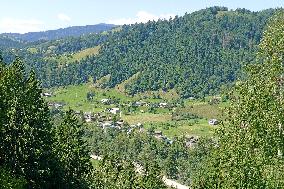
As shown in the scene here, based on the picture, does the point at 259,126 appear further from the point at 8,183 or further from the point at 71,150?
the point at 71,150

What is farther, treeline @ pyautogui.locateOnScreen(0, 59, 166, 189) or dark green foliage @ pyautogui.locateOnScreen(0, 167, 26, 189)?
treeline @ pyautogui.locateOnScreen(0, 59, 166, 189)

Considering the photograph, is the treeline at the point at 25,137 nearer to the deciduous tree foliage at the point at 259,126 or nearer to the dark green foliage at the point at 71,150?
the dark green foliage at the point at 71,150

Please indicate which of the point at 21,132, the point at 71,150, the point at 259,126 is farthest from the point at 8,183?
the point at 71,150

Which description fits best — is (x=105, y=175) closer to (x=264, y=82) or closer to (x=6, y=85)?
(x=6, y=85)

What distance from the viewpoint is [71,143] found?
76.5 meters

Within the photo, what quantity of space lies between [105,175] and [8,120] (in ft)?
164

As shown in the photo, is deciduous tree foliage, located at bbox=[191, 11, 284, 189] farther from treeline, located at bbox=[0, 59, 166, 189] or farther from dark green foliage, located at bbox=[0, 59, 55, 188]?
dark green foliage, located at bbox=[0, 59, 55, 188]

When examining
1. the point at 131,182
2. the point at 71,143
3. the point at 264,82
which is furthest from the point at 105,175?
the point at 264,82

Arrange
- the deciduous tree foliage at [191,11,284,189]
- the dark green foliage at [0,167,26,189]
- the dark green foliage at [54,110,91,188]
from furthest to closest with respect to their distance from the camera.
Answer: the dark green foliage at [54,110,91,188], the dark green foliage at [0,167,26,189], the deciduous tree foliage at [191,11,284,189]

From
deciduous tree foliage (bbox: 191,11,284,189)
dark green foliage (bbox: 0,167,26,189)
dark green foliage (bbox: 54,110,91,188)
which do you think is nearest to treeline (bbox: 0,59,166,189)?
dark green foliage (bbox: 54,110,91,188)

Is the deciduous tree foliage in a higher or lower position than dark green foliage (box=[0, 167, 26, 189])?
higher

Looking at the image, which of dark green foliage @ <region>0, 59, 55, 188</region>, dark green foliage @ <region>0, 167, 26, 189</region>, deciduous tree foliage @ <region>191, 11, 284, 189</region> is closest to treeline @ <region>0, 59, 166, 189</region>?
dark green foliage @ <region>0, 59, 55, 188</region>

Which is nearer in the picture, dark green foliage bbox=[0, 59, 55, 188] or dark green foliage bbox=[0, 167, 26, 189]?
dark green foliage bbox=[0, 167, 26, 189]

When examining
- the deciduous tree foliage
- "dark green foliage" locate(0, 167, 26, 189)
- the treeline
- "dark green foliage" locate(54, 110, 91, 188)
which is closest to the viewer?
the deciduous tree foliage
